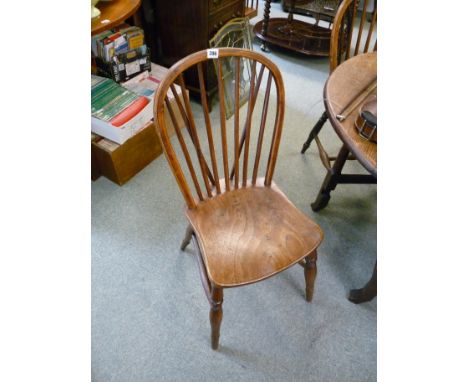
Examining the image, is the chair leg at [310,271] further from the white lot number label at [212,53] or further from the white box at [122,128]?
the white box at [122,128]

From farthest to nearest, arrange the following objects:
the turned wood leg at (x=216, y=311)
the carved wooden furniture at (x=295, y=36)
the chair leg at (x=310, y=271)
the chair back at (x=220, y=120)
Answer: the carved wooden furniture at (x=295, y=36), the chair leg at (x=310, y=271), the turned wood leg at (x=216, y=311), the chair back at (x=220, y=120)

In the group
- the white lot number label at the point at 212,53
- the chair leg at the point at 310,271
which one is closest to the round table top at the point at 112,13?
the white lot number label at the point at 212,53

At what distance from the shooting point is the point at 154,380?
1144mm

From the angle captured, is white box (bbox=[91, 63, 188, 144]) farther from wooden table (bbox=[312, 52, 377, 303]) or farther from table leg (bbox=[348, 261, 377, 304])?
table leg (bbox=[348, 261, 377, 304])

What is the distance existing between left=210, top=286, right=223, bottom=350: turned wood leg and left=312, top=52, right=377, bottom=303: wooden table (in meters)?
0.62

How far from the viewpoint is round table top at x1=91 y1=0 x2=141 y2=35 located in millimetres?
1269

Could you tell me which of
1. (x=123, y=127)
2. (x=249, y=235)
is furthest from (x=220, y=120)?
(x=123, y=127)

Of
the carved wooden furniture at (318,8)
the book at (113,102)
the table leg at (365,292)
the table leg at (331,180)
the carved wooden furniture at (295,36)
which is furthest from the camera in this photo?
the carved wooden furniture at (295,36)

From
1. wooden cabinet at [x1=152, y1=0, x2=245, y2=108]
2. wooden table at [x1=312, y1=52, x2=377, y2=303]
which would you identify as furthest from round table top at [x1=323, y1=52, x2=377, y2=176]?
wooden cabinet at [x1=152, y1=0, x2=245, y2=108]

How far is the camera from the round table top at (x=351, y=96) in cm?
97

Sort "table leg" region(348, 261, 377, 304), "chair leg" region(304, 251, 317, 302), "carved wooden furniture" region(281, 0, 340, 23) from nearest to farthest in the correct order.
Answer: "chair leg" region(304, 251, 317, 302) < "table leg" region(348, 261, 377, 304) < "carved wooden furniture" region(281, 0, 340, 23)

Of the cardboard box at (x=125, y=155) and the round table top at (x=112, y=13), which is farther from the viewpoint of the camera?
the cardboard box at (x=125, y=155)
